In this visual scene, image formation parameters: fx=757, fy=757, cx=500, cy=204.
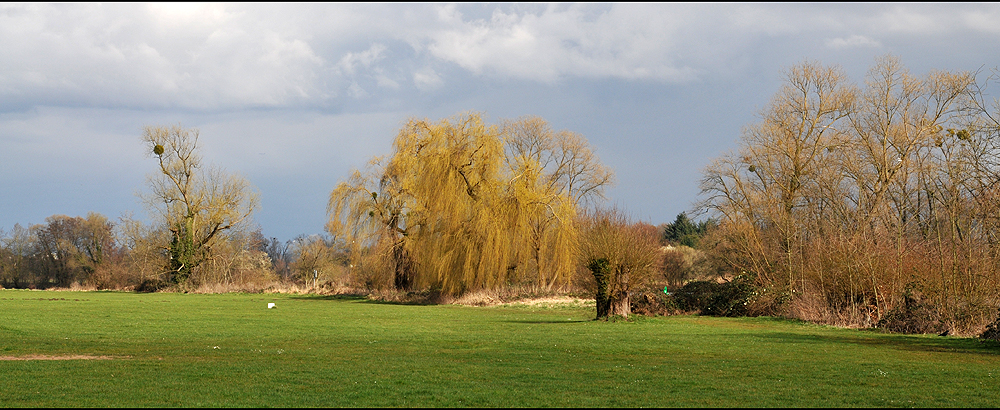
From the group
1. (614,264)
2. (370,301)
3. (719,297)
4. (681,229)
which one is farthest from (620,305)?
(681,229)

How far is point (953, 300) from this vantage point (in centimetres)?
2369

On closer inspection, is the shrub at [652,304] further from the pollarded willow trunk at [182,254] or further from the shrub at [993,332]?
the pollarded willow trunk at [182,254]

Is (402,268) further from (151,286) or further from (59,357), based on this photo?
(59,357)

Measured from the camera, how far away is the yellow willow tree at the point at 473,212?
41875mm

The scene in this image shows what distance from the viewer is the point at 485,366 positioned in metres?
14.1

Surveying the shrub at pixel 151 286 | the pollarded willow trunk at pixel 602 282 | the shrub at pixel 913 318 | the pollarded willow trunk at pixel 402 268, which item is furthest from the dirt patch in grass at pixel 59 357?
the shrub at pixel 151 286

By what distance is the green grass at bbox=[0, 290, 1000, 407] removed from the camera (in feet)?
33.8

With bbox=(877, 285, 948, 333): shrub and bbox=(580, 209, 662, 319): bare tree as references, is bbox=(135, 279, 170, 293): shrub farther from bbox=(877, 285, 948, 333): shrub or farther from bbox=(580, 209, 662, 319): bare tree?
bbox=(877, 285, 948, 333): shrub

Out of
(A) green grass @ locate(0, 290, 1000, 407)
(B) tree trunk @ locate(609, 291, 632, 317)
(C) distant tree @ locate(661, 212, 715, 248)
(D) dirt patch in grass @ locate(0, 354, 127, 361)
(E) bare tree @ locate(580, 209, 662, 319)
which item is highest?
(C) distant tree @ locate(661, 212, 715, 248)

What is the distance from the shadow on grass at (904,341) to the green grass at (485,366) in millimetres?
61

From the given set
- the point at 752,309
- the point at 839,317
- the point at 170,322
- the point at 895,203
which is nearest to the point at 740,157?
the point at 895,203

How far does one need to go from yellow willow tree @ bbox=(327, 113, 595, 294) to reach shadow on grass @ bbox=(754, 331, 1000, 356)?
20801 millimetres

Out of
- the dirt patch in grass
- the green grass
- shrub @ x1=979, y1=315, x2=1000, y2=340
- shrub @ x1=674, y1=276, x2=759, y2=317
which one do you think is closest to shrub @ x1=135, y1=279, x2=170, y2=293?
the green grass

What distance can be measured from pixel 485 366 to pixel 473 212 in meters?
28.6
